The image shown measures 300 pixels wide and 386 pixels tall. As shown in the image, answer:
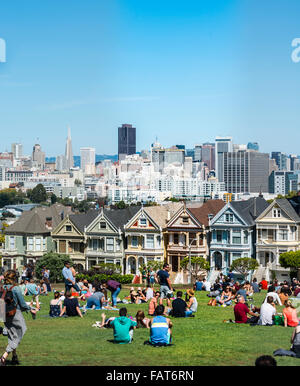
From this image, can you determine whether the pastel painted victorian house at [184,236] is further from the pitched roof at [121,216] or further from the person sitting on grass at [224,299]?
the person sitting on grass at [224,299]

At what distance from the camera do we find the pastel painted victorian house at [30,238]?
5884cm

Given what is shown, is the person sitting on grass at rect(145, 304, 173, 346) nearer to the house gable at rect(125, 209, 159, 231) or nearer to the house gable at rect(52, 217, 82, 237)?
the house gable at rect(125, 209, 159, 231)

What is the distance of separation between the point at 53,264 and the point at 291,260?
16.3 m

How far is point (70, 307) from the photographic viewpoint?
21.5 meters

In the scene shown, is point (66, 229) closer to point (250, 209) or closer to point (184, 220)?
point (184, 220)

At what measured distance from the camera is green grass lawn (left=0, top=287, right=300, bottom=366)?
14.3m

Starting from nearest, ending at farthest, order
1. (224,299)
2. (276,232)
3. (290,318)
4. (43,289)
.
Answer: (290,318), (224,299), (43,289), (276,232)

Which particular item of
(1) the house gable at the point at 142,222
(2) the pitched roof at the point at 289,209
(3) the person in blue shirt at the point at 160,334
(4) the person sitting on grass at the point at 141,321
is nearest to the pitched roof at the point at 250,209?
(2) the pitched roof at the point at 289,209

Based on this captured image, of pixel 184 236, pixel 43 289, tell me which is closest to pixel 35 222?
pixel 184 236

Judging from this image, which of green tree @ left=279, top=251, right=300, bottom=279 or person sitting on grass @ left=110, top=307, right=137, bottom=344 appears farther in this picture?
green tree @ left=279, top=251, right=300, bottom=279

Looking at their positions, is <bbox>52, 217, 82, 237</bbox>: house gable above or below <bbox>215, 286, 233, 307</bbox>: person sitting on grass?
above

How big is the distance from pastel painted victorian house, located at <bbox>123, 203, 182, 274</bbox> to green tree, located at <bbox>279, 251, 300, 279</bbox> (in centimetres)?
945

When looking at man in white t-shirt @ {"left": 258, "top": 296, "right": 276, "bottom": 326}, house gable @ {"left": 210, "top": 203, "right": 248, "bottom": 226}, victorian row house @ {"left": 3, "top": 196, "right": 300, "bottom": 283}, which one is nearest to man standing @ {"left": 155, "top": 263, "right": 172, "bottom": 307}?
man in white t-shirt @ {"left": 258, "top": 296, "right": 276, "bottom": 326}
